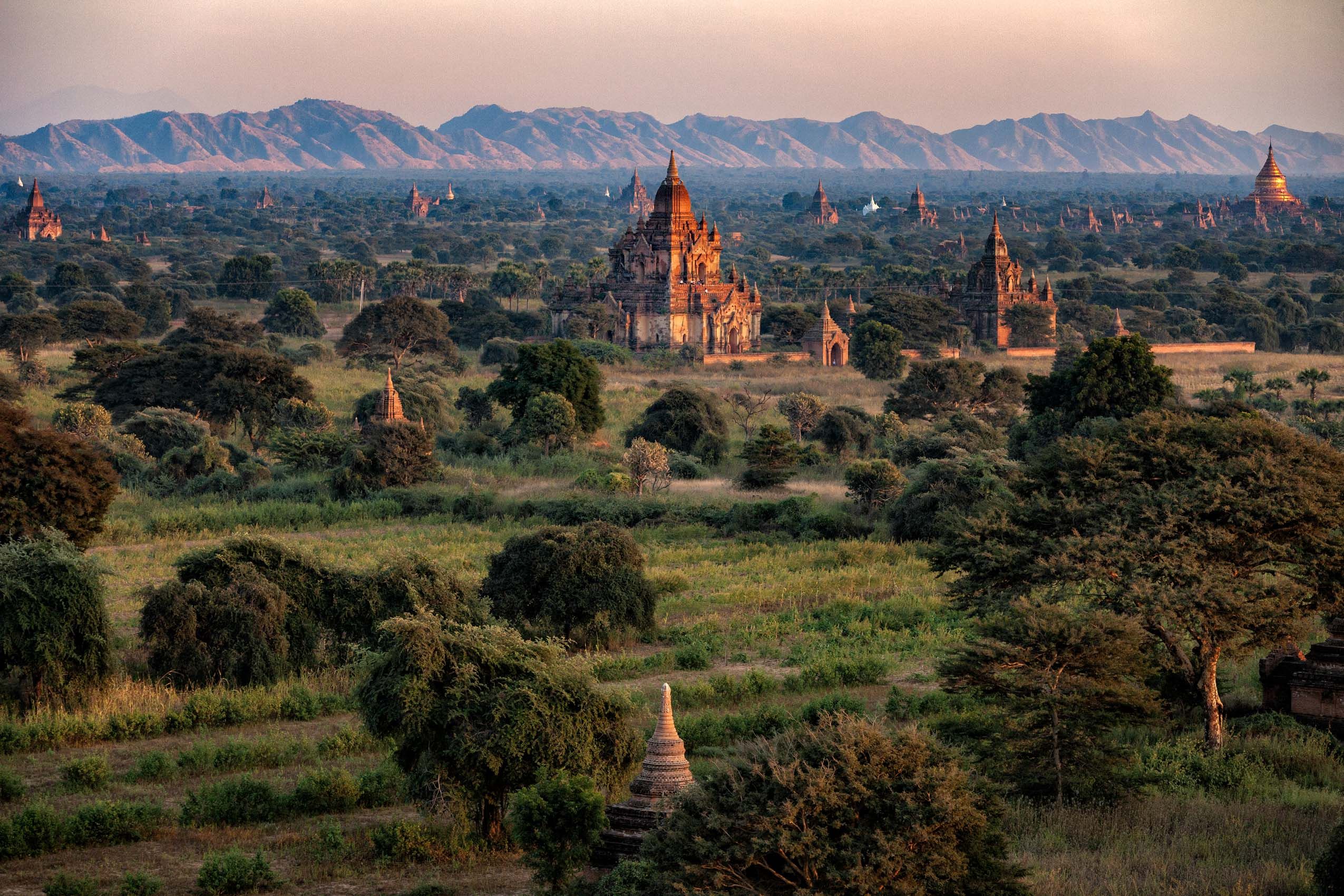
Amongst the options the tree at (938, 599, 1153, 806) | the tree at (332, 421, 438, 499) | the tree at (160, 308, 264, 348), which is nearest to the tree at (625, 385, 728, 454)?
the tree at (332, 421, 438, 499)

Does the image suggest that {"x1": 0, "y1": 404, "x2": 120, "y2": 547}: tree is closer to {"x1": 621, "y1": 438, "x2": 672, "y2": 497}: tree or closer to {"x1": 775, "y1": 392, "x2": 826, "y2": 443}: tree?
{"x1": 621, "y1": 438, "x2": 672, "y2": 497}: tree

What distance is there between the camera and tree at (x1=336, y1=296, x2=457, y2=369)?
75.9 meters

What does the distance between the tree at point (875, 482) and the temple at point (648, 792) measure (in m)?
25.5

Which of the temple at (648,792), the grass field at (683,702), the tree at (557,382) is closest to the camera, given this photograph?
the temple at (648,792)

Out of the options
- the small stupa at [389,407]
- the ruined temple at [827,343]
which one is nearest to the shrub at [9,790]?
the small stupa at [389,407]

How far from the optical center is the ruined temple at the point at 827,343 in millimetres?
82062

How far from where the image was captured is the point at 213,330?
75.8 metres

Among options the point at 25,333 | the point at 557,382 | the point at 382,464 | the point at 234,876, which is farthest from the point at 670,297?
the point at 234,876

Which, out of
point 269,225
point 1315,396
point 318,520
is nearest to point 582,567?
point 318,520

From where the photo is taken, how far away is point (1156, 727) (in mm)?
21969

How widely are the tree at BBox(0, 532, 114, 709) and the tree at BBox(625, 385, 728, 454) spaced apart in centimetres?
2901

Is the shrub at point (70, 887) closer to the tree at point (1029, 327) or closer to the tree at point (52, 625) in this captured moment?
the tree at point (52, 625)

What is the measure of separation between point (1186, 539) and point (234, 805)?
40.4 feet

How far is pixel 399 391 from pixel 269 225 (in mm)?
142088
